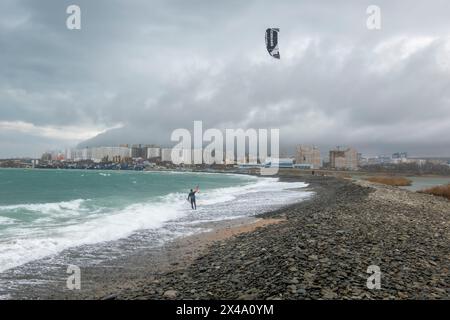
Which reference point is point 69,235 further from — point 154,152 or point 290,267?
point 154,152

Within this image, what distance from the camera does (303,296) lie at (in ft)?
19.9

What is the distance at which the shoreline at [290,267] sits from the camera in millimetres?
6516

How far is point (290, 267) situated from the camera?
7.80 meters

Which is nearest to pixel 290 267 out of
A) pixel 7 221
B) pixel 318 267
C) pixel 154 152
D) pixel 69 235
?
pixel 318 267

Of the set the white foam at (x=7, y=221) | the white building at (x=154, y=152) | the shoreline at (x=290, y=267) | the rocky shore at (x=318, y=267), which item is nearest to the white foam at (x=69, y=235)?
the shoreline at (x=290, y=267)

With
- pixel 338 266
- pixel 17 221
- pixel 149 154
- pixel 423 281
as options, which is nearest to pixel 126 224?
pixel 17 221

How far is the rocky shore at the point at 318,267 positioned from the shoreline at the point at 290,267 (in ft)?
0.06

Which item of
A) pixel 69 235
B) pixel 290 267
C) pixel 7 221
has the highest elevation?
Answer: pixel 290 267

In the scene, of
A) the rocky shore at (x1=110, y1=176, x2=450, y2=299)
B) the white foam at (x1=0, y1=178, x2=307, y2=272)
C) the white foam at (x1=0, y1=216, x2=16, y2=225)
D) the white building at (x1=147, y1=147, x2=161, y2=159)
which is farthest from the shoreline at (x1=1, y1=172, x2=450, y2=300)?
the white building at (x1=147, y1=147, x2=161, y2=159)

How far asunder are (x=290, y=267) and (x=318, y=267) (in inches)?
23.5

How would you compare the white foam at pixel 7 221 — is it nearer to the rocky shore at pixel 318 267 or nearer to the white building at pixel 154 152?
the rocky shore at pixel 318 267

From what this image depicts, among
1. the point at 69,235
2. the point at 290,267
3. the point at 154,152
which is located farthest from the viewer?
the point at 154,152
